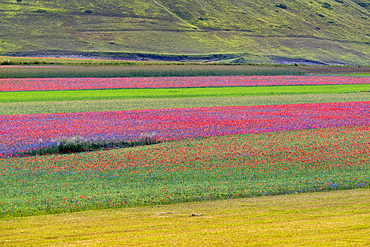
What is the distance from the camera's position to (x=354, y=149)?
20.5m

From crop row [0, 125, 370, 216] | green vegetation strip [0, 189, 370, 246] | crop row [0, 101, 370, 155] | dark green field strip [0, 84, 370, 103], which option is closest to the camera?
green vegetation strip [0, 189, 370, 246]

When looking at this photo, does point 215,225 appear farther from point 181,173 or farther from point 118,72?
point 118,72

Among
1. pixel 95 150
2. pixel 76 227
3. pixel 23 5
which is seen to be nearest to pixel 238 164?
pixel 95 150

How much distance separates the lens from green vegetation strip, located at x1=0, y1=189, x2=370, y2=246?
10023 mm

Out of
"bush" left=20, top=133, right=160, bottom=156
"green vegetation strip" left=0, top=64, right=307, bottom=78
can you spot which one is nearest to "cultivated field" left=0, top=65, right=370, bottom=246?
"bush" left=20, top=133, right=160, bottom=156

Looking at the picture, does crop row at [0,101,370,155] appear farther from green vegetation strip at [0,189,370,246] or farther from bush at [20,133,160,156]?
green vegetation strip at [0,189,370,246]

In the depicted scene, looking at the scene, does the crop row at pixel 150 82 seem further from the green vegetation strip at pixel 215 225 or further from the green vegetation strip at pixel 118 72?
the green vegetation strip at pixel 215 225

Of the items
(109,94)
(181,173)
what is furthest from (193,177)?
(109,94)

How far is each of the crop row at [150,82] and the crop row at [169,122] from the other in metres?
25.1

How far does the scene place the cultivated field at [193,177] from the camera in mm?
10797

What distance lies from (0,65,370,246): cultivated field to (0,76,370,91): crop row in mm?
22005

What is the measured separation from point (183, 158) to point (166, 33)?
150 metres

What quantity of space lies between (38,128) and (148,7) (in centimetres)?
16647

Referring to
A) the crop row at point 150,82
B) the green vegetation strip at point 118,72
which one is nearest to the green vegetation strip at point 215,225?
the crop row at point 150,82
